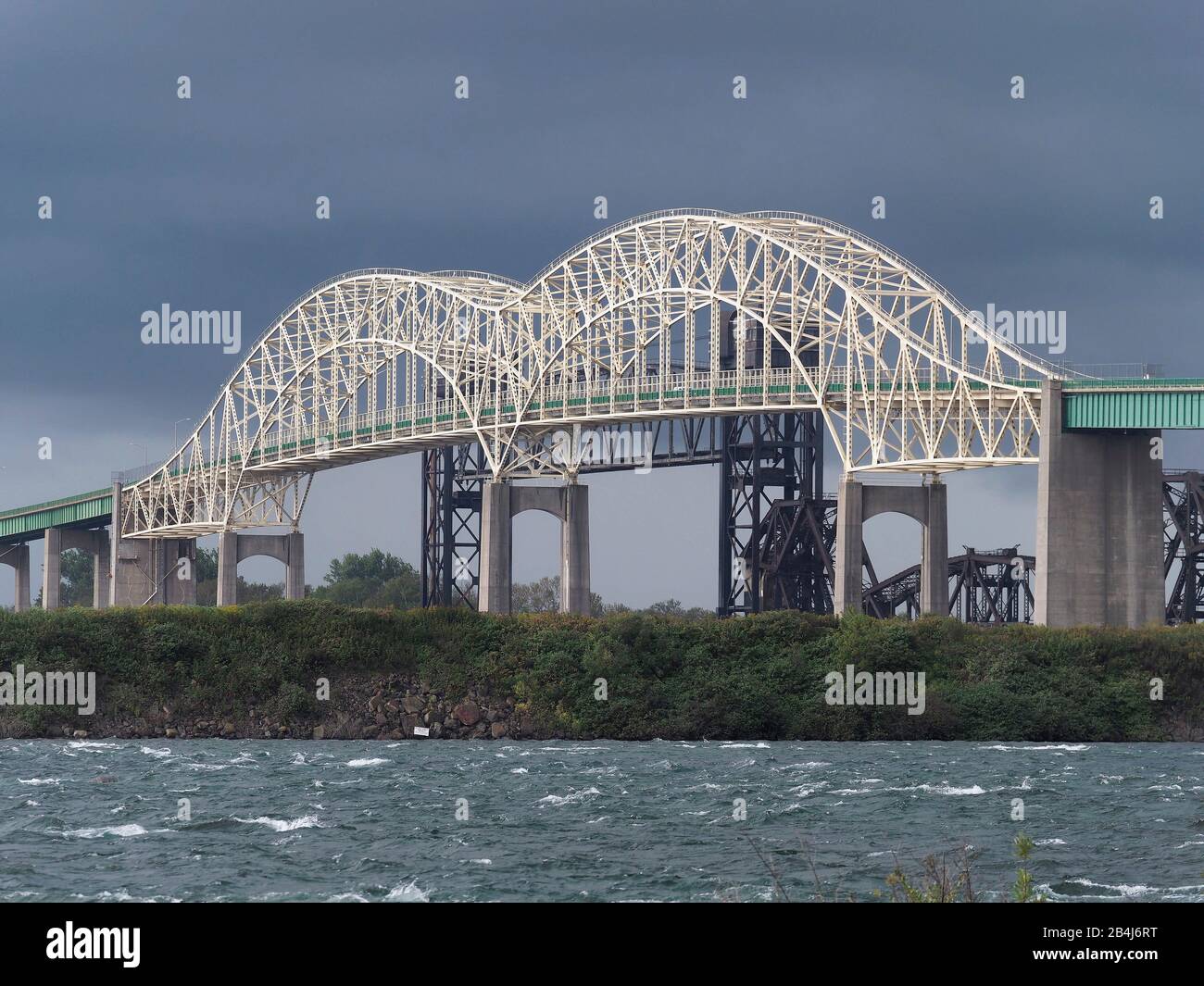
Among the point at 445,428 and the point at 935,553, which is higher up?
the point at 445,428

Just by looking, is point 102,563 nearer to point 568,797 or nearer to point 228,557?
point 228,557

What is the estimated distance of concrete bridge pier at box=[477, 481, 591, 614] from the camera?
126625mm

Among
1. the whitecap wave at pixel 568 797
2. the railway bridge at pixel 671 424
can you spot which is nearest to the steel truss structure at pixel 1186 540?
the railway bridge at pixel 671 424

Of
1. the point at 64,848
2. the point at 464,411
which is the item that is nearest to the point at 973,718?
the point at 64,848

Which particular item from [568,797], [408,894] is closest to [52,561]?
[568,797]

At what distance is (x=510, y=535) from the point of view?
432 feet

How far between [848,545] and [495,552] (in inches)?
1296

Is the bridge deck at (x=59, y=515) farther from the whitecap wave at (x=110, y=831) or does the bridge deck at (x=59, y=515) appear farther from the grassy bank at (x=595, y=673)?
the whitecap wave at (x=110, y=831)

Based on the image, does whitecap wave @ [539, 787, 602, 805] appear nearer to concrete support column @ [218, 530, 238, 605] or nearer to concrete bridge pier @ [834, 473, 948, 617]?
concrete bridge pier @ [834, 473, 948, 617]

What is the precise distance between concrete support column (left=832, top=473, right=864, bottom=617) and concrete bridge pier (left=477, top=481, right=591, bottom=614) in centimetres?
2536

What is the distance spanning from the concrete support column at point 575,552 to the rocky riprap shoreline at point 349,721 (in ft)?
140

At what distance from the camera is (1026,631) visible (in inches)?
3334

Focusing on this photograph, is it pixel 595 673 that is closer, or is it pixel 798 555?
pixel 595 673

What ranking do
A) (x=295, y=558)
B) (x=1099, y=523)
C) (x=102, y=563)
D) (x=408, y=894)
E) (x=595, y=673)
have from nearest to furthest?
(x=408, y=894) → (x=595, y=673) → (x=1099, y=523) → (x=295, y=558) → (x=102, y=563)
